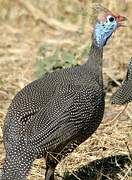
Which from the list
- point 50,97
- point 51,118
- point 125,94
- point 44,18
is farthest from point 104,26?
point 44,18

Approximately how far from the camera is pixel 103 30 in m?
5.71

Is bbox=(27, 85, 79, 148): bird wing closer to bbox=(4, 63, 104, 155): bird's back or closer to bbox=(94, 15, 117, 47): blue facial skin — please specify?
bbox=(4, 63, 104, 155): bird's back

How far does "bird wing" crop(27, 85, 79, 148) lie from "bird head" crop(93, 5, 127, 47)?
2.45 feet

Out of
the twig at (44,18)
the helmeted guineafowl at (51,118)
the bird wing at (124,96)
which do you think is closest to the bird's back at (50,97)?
the helmeted guineafowl at (51,118)

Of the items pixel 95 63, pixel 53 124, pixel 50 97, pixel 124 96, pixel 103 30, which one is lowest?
pixel 53 124

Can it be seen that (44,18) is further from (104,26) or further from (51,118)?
(51,118)

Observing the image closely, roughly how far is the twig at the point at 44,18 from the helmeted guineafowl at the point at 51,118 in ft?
14.2

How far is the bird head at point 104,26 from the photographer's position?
5.70 meters

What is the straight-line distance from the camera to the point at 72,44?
29.7ft

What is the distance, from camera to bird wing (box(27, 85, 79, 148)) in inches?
191

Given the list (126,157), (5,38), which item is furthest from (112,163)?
(5,38)

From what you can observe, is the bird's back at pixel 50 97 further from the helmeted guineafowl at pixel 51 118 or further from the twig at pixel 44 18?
the twig at pixel 44 18

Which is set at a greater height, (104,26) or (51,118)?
(104,26)

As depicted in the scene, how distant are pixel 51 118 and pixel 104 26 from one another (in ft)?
3.55
